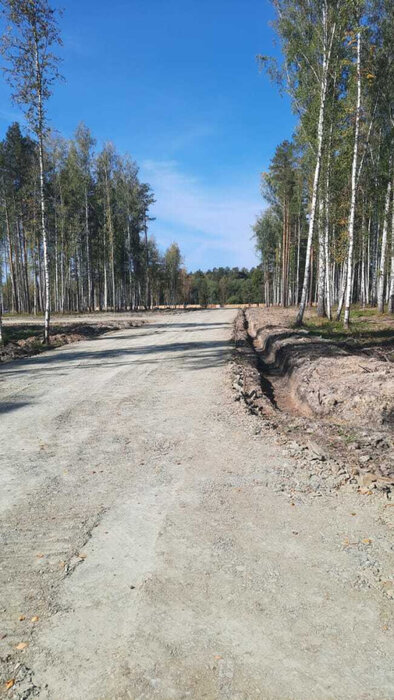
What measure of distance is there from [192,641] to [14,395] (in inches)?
252

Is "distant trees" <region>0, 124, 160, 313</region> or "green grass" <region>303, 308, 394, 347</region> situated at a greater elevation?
"distant trees" <region>0, 124, 160, 313</region>

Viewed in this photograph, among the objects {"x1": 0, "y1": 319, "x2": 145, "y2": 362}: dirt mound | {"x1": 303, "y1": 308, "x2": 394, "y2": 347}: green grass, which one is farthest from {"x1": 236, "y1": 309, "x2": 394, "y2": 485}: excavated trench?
{"x1": 0, "y1": 319, "x2": 145, "y2": 362}: dirt mound

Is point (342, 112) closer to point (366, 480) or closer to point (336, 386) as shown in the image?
point (336, 386)

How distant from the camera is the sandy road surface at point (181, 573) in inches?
87.1

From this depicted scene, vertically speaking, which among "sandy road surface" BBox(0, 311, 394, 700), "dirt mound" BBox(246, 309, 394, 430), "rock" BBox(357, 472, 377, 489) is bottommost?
"sandy road surface" BBox(0, 311, 394, 700)

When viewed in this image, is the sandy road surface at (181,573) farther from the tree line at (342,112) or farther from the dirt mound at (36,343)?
the tree line at (342,112)

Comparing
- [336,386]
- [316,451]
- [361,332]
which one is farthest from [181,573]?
[361,332]

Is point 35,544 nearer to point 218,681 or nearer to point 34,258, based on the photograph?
point 218,681

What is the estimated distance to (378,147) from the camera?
23.7 metres

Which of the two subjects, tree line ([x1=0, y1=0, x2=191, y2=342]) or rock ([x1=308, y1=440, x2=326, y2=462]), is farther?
tree line ([x1=0, y1=0, x2=191, y2=342])

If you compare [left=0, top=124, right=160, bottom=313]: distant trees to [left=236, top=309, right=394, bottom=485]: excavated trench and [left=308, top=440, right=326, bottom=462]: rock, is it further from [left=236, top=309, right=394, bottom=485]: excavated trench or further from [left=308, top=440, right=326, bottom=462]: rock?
[left=308, top=440, right=326, bottom=462]: rock

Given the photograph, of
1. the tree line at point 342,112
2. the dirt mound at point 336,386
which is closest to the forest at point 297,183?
the tree line at point 342,112

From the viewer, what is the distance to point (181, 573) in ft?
9.77

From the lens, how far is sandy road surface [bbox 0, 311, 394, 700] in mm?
2213
